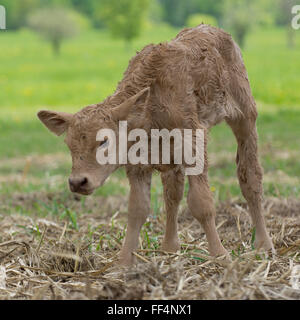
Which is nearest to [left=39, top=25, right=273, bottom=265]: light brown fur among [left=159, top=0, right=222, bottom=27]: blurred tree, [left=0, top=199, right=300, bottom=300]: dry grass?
[left=0, top=199, right=300, bottom=300]: dry grass

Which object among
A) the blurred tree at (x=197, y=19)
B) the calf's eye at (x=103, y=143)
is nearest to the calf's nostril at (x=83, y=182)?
the calf's eye at (x=103, y=143)

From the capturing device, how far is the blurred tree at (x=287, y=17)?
1603 inches

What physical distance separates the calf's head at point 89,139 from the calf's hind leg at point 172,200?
129cm

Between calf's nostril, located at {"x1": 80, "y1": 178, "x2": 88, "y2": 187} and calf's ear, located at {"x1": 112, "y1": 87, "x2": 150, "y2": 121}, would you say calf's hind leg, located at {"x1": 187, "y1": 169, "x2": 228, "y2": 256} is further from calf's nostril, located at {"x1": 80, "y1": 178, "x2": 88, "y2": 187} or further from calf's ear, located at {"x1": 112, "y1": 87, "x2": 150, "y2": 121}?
calf's nostril, located at {"x1": 80, "y1": 178, "x2": 88, "y2": 187}

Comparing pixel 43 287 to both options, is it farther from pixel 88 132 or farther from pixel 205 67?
pixel 205 67

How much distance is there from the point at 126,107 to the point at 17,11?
71.3m

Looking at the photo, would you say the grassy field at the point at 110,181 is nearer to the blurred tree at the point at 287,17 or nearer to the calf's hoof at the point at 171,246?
the calf's hoof at the point at 171,246

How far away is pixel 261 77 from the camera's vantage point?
2925cm

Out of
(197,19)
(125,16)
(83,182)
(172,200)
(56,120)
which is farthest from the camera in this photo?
(125,16)

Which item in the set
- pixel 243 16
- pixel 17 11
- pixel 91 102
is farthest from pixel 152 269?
pixel 17 11

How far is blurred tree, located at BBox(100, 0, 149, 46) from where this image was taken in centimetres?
5250

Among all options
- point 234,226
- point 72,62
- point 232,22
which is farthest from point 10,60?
point 234,226

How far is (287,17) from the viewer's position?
48.4 meters

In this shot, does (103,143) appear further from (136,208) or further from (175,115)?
(136,208)
